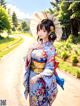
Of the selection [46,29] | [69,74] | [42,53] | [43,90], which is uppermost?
[46,29]

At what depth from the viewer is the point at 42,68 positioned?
5.82m

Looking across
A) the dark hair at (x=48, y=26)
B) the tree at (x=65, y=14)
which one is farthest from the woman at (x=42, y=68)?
the tree at (x=65, y=14)

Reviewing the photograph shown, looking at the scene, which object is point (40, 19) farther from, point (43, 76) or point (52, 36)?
point (43, 76)

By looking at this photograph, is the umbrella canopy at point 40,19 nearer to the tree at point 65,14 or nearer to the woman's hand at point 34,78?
the woman's hand at point 34,78

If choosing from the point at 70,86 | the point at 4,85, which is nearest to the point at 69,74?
the point at 70,86

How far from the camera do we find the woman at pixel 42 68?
572 centimetres

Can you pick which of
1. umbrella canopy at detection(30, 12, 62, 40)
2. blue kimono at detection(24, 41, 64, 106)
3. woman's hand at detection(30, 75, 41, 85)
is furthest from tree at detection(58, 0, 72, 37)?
woman's hand at detection(30, 75, 41, 85)

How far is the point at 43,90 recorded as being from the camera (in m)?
5.92

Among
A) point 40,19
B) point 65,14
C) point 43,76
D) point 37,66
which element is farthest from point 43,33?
point 65,14

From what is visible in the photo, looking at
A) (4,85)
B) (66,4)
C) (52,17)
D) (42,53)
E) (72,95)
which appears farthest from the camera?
(66,4)

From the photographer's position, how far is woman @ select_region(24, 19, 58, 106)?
572cm

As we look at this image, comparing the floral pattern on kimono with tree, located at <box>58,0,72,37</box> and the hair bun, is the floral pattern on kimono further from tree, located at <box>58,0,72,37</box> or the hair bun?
tree, located at <box>58,0,72,37</box>

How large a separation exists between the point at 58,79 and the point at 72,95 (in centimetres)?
725

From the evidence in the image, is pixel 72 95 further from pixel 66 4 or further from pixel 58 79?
pixel 66 4
